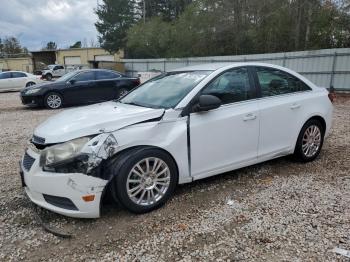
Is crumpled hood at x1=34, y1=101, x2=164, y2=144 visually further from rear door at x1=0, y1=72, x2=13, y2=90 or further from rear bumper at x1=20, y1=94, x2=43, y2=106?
rear door at x1=0, y1=72, x2=13, y2=90

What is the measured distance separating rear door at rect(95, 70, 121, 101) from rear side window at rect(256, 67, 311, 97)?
28.0ft

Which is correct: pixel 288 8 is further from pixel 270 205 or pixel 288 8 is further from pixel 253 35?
pixel 270 205

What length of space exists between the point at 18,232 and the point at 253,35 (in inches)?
765

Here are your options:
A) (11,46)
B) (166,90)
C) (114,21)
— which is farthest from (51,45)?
(166,90)

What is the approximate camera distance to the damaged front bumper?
2975 millimetres

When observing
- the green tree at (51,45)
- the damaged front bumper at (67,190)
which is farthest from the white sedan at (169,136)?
the green tree at (51,45)

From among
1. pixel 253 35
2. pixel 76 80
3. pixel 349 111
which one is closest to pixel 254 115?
pixel 349 111

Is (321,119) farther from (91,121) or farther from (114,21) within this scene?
(114,21)

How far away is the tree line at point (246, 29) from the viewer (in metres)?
16.5

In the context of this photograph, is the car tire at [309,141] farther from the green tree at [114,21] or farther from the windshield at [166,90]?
the green tree at [114,21]

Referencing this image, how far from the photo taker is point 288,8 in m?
17.6

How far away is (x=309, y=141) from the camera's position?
4.75m

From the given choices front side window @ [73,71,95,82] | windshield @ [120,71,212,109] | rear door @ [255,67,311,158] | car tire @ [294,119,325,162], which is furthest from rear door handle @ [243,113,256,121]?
front side window @ [73,71,95,82]

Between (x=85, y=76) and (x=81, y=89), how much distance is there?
52cm
